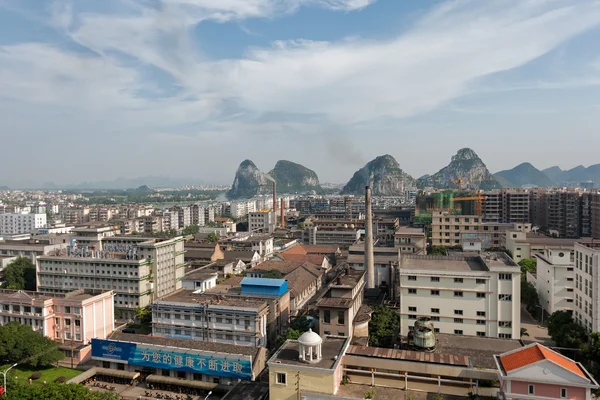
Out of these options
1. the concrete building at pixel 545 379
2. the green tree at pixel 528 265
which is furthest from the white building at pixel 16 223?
the concrete building at pixel 545 379

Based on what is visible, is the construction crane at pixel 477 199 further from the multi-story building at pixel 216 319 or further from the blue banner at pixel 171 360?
the blue banner at pixel 171 360

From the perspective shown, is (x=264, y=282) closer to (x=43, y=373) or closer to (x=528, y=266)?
(x=43, y=373)

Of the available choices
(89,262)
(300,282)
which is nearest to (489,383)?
(300,282)

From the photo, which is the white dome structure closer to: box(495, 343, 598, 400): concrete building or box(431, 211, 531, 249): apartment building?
box(495, 343, 598, 400): concrete building

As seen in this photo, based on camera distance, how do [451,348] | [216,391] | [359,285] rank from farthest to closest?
1. [359,285]
2. [216,391]
3. [451,348]

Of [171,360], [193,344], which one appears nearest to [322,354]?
[193,344]

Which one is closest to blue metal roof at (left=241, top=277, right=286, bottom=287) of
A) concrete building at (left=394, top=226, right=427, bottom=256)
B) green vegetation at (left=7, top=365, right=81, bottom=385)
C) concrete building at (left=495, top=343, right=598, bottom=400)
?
green vegetation at (left=7, top=365, right=81, bottom=385)

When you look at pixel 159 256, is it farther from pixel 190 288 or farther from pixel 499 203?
pixel 499 203
